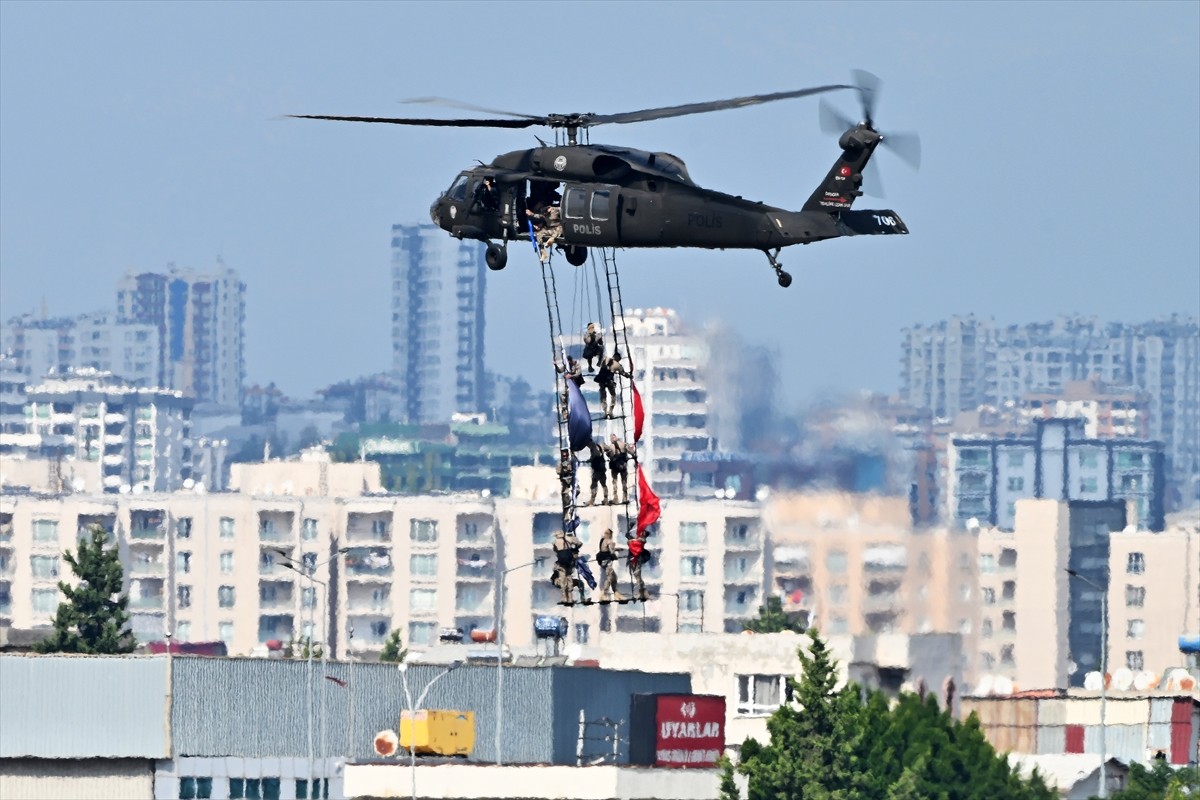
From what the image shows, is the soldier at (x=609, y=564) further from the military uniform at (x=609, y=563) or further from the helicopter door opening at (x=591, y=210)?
the helicopter door opening at (x=591, y=210)

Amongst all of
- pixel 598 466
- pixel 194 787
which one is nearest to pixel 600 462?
pixel 598 466

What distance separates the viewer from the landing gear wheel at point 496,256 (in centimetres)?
7919

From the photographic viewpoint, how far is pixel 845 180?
7688 centimetres

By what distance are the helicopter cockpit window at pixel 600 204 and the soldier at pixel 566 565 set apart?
8354mm

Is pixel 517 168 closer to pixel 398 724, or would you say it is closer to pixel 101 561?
pixel 398 724

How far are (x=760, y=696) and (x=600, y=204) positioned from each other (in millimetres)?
95494

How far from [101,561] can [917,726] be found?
50705 millimetres

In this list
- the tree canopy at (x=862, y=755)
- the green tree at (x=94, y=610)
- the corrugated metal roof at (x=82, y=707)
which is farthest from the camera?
the green tree at (x=94, y=610)

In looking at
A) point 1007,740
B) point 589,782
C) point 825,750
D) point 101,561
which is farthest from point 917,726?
point 101,561

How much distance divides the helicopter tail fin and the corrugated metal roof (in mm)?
58685

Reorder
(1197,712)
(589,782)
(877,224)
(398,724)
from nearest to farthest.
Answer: (877,224) < (589,782) < (398,724) < (1197,712)

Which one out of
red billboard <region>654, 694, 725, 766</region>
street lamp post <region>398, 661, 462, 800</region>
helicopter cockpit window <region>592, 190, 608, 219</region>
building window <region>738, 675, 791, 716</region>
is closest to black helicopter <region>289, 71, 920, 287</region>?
helicopter cockpit window <region>592, 190, 608, 219</region>

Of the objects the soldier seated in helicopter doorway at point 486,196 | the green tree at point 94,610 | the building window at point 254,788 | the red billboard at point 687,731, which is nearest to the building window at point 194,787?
the building window at point 254,788

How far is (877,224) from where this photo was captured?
7556 cm
